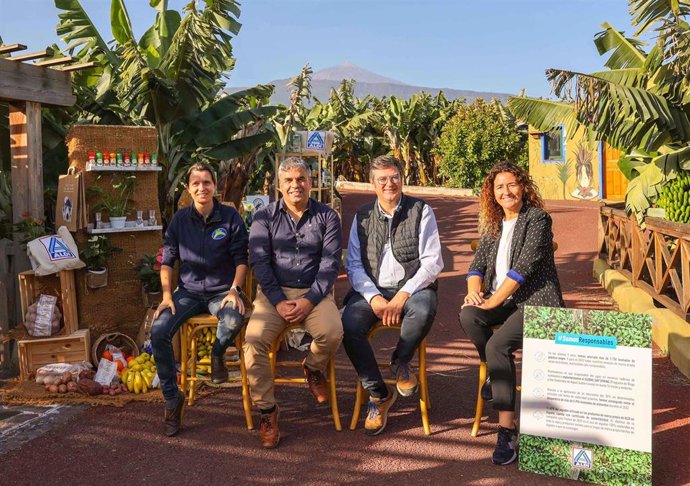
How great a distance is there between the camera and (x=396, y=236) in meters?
4.09

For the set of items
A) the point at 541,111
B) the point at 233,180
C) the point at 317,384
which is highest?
the point at 541,111

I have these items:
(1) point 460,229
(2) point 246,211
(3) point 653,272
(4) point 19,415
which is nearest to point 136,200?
(4) point 19,415

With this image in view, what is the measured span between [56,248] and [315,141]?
6875 mm

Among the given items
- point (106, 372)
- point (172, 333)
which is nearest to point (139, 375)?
point (106, 372)

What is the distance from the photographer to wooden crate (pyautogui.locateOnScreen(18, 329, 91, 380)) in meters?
5.04

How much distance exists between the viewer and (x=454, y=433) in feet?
12.4

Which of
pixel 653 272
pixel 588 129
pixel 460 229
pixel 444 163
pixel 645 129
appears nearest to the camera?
pixel 653 272

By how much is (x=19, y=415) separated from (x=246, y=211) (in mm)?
4799

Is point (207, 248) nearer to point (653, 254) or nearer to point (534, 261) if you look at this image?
point (534, 261)

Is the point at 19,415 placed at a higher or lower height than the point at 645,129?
lower

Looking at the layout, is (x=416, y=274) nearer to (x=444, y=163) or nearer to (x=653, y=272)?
(x=653, y=272)

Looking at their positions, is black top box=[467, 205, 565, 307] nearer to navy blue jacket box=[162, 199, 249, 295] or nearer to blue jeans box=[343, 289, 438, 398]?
blue jeans box=[343, 289, 438, 398]

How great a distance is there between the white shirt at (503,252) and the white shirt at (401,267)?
36 cm

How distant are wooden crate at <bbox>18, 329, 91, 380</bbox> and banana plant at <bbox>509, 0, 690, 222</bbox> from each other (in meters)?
5.41
